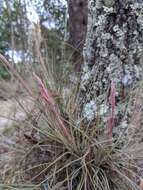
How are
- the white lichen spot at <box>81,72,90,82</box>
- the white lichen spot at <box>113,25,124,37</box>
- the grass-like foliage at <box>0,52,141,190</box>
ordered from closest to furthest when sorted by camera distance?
the grass-like foliage at <box>0,52,141,190</box> → the white lichen spot at <box>113,25,124,37</box> → the white lichen spot at <box>81,72,90,82</box>

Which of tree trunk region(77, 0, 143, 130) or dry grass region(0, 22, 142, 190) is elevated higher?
tree trunk region(77, 0, 143, 130)

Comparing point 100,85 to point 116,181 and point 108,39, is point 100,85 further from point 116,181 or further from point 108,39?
point 116,181

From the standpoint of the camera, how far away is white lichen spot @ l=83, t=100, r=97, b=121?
6.93 ft

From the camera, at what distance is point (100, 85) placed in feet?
6.96

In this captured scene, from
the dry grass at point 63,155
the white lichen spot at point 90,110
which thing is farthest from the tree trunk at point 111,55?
the dry grass at point 63,155

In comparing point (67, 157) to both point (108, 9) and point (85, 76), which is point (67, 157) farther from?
point (108, 9)

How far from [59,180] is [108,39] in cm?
76

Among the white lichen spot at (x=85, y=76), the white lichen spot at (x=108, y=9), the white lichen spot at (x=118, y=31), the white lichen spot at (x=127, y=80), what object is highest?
the white lichen spot at (x=108, y=9)

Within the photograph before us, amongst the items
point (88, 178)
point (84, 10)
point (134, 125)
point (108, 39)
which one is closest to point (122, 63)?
point (108, 39)

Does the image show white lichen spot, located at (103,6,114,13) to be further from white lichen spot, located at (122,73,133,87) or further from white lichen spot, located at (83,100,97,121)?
white lichen spot, located at (83,100,97,121)

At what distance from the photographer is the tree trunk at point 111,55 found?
6.74 feet

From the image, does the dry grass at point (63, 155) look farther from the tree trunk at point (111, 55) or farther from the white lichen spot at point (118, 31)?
the white lichen spot at point (118, 31)

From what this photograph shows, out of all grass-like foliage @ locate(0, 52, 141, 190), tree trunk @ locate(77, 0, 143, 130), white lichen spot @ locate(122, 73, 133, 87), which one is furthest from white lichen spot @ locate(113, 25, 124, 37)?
grass-like foliage @ locate(0, 52, 141, 190)

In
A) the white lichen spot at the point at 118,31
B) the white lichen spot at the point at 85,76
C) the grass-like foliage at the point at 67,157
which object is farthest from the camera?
the white lichen spot at the point at 85,76
